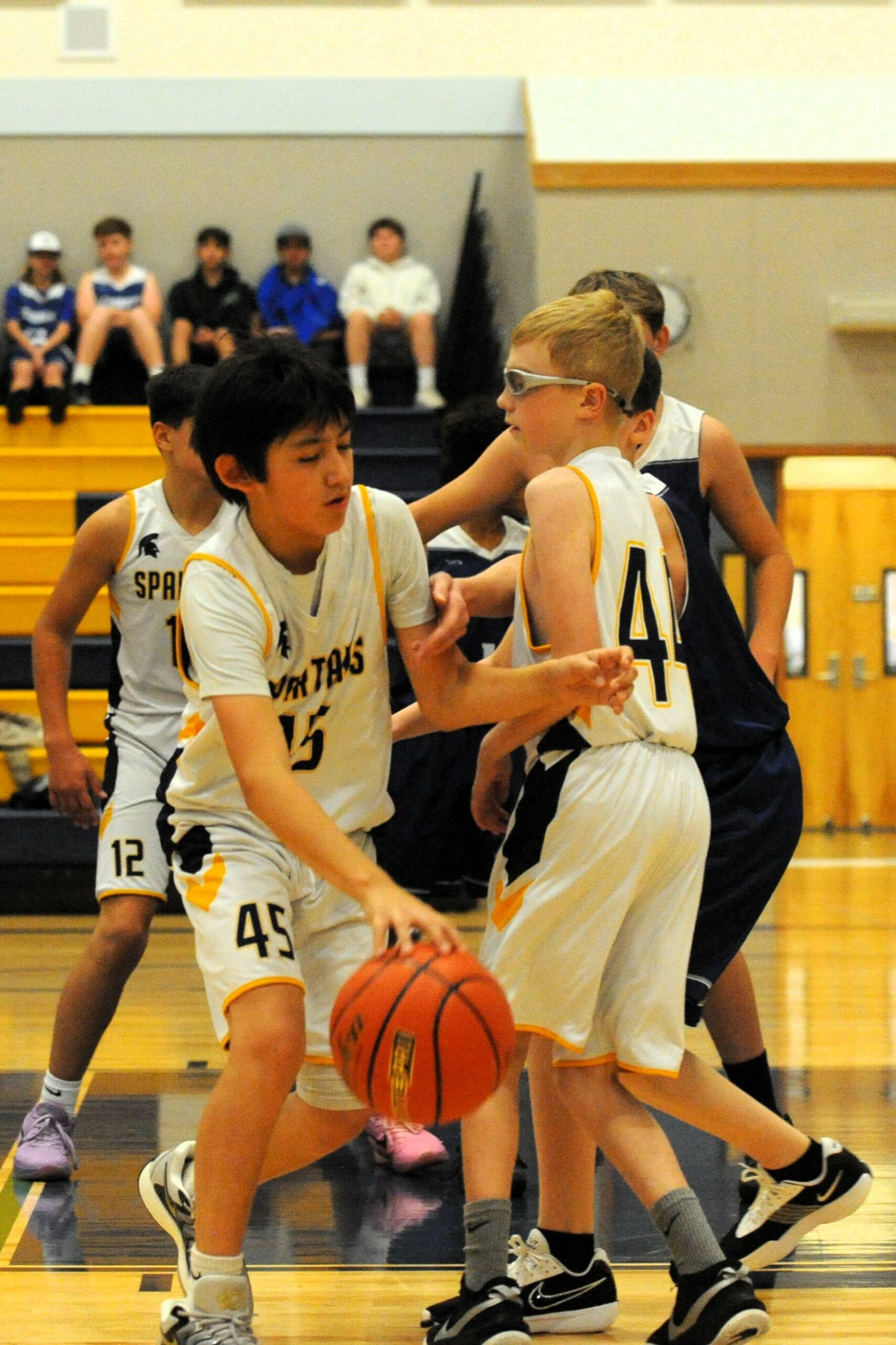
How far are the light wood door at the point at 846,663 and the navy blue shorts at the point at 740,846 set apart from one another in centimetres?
820

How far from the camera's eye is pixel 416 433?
943 cm

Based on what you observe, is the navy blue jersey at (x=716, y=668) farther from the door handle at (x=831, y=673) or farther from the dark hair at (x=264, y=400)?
the door handle at (x=831, y=673)

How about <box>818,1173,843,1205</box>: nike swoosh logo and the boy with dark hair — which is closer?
<box>818,1173,843,1205</box>: nike swoosh logo

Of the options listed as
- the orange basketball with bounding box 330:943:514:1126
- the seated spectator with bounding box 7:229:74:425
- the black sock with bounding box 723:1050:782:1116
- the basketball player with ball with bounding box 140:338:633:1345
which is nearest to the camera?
the orange basketball with bounding box 330:943:514:1126

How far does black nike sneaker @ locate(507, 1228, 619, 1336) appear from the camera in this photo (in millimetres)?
2471

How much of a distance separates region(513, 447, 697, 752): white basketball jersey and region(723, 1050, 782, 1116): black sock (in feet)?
3.30

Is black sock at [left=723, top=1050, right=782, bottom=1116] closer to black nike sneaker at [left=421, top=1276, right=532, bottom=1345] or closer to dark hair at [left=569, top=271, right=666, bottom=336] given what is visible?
black nike sneaker at [left=421, top=1276, right=532, bottom=1345]

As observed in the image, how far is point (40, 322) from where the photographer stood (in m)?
9.70

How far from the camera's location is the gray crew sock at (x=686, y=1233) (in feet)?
7.42

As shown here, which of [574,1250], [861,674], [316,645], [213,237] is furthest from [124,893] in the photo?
[861,674]

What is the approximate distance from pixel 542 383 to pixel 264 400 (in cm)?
43

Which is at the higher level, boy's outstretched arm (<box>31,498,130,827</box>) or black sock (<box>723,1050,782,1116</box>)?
boy's outstretched arm (<box>31,498,130,827</box>)

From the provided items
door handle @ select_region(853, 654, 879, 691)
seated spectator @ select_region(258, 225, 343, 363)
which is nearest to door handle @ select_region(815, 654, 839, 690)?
door handle @ select_region(853, 654, 879, 691)

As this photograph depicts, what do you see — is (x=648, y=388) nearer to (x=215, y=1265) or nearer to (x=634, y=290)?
(x=634, y=290)
